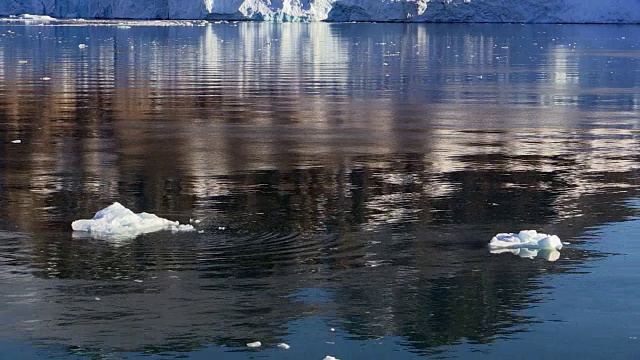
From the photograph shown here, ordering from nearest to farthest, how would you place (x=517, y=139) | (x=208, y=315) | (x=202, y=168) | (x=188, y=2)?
1. (x=208, y=315)
2. (x=202, y=168)
3. (x=517, y=139)
4. (x=188, y=2)

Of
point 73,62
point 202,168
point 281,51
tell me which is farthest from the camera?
point 281,51

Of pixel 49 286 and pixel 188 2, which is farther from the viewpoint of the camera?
pixel 188 2

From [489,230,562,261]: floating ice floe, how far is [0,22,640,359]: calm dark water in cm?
15

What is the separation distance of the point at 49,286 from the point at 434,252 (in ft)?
9.17

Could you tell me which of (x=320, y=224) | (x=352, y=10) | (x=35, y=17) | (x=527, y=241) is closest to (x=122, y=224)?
(x=320, y=224)

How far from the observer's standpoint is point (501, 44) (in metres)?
49.6

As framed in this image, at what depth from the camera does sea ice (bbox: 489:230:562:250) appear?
8531 millimetres

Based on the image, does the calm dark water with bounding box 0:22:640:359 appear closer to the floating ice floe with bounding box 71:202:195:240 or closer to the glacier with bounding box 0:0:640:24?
the floating ice floe with bounding box 71:202:195:240

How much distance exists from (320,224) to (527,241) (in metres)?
1.75

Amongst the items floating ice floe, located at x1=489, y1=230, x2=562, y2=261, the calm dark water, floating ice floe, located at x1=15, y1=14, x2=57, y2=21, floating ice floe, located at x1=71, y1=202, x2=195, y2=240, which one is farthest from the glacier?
floating ice floe, located at x1=489, y1=230, x2=562, y2=261

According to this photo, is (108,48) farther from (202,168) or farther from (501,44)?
(202,168)

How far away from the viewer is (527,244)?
8.59m

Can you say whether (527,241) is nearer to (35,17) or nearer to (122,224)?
(122,224)

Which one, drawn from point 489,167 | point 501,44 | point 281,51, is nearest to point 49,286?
point 489,167
